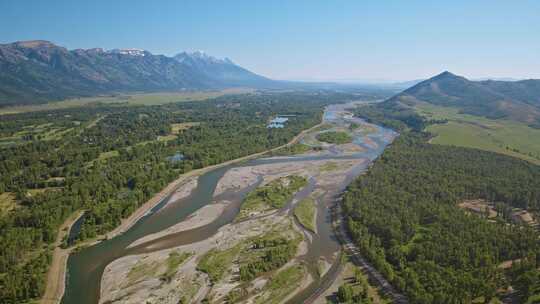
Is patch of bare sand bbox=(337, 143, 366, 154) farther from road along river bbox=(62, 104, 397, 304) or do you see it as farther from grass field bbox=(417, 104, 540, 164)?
grass field bbox=(417, 104, 540, 164)

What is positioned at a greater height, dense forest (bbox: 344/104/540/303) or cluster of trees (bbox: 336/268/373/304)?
dense forest (bbox: 344/104/540/303)

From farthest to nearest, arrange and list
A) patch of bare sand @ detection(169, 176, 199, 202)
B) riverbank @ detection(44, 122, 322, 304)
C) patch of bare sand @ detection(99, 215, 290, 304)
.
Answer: patch of bare sand @ detection(169, 176, 199, 202)
riverbank @ detection(44, 122, 322, 304)
patch of bare sand @ detection(99, 215, 290, 304)

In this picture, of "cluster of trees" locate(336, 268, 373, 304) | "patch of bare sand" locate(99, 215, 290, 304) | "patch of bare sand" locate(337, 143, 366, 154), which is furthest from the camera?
"patch of bare sand" locate(337, 143, 366, 154)

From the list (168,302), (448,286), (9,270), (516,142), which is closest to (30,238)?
(9,270)

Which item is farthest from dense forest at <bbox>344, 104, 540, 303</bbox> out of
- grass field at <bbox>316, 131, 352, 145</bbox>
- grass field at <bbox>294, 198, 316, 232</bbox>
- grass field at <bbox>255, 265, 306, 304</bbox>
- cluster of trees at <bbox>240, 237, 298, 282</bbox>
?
grass field at <bbox>316, 131, 352, 145</bbox>

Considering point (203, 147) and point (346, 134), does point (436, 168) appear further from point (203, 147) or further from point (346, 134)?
point (203, 147)

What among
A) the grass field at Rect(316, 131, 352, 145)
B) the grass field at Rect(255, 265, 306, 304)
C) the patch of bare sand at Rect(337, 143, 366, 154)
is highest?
the grass field at Rect(316, 131, 352, 145)

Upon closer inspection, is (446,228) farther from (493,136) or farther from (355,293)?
(493,136)
